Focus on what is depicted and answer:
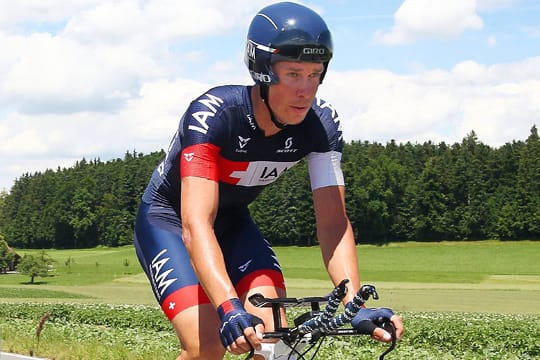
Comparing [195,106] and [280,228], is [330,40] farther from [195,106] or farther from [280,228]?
[280,228]

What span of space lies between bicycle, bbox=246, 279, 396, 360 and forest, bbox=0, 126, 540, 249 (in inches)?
3861

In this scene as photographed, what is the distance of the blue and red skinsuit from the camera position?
395 cm

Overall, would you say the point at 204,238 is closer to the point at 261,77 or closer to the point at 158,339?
the point at 261,77

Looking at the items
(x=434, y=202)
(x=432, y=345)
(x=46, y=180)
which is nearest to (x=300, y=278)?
(x=432, y=345)

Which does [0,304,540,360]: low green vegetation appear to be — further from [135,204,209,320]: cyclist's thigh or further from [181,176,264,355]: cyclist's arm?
[181,176,264,355]: cyclist's arm

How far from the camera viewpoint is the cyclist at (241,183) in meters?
3.56

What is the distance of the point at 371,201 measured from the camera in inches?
4473

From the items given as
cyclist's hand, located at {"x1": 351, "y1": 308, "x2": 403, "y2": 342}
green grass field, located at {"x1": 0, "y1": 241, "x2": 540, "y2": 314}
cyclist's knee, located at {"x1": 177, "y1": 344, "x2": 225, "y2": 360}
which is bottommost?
green grass field, located at {"x1": 0, "y1": 241, "x2": 540, "y2": 314}

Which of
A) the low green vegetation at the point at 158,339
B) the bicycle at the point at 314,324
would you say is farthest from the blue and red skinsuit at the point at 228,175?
the low green vegetation at the point at 158,339

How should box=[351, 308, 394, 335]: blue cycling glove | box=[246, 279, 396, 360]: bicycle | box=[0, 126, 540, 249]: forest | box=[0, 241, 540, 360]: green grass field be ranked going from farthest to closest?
box=[0, 126, 540, 249]: forest, box=[0, 241, 540, 360]: green grass field, box=[351, 308, 394, 335]: blue cycling glove, box=[246, 279, 396, 360]: bicycle

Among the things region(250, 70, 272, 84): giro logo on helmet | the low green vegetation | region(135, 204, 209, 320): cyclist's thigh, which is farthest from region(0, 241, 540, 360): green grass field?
region(250, 70, 272, 84): giro logo on helmet

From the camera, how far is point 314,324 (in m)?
3.05

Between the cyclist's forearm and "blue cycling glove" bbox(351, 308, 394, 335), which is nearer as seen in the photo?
"blue cycling glove" bbox(351, 308, 394, 335)

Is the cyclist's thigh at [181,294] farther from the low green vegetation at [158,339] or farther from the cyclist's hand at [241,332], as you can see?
the low green vegetation at [158,339]
